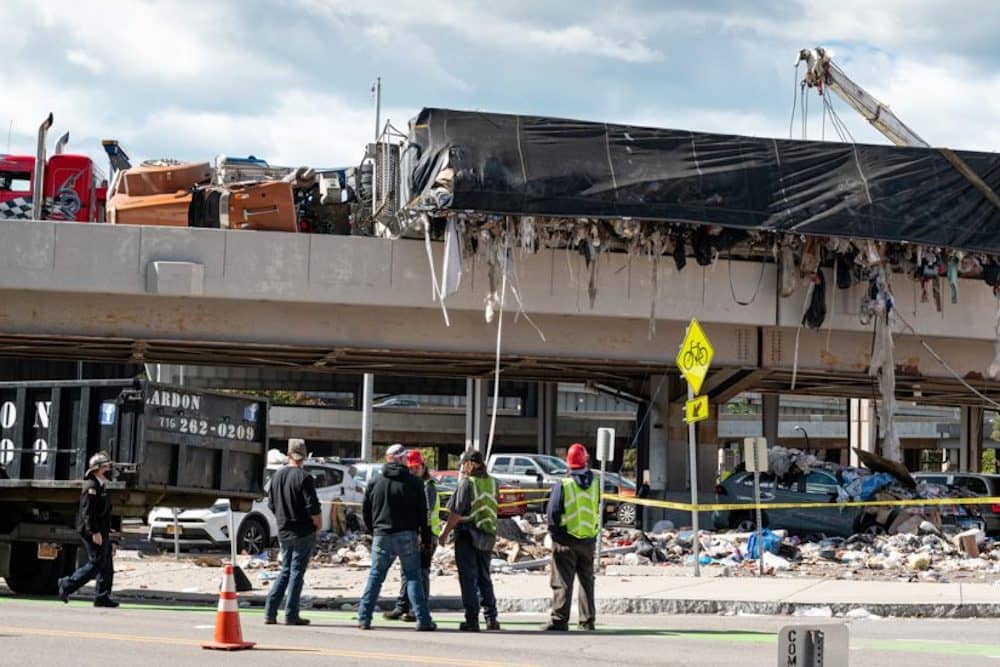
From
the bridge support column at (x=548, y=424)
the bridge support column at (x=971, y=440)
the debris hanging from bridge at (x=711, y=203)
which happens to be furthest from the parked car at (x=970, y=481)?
the bridge support column at (x=548, y=424)

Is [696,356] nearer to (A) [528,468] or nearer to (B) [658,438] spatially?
(B) [658,438]

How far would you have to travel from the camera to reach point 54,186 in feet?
97.8

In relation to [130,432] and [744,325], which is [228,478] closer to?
[130,432]

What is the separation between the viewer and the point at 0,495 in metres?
16.8

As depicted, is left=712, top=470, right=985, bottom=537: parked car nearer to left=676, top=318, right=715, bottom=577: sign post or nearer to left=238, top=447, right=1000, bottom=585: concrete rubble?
left=238, top=447, right=1000, bottom=585: concrete rubble

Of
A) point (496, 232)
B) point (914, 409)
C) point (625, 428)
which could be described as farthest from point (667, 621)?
point (914, 409)

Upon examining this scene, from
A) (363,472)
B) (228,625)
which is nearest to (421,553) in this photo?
(228,625)

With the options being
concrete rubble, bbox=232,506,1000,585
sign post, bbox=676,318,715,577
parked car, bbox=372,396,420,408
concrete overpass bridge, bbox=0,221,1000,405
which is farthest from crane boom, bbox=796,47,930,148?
parked car, bbox=372,396,420,408

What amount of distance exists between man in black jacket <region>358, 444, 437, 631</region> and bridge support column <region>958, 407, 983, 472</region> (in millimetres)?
54106

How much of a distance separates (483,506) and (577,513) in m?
0.92

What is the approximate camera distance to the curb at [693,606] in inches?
635

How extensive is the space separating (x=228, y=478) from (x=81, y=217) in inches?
601

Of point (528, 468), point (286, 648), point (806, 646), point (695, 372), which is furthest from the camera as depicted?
point (528, 468)

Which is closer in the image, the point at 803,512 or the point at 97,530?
the point at 97,530
